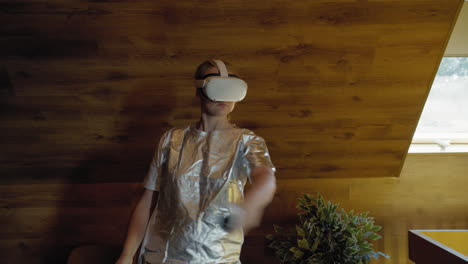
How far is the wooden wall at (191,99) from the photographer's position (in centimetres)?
201

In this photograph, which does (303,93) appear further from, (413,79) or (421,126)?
(421,126)

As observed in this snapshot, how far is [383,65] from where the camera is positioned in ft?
7.18

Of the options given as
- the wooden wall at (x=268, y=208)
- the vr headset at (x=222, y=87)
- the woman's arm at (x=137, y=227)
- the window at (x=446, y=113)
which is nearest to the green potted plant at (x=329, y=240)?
the wooden wall at (x=268, y=208)

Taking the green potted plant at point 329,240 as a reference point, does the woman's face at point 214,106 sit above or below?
above

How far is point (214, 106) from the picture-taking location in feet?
4.96

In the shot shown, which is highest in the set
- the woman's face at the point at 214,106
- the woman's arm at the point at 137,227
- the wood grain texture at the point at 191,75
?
the wood grain texture at the point at 191,75

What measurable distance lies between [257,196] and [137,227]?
0.53 metres

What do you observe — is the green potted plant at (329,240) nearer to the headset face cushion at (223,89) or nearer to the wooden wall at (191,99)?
the wooden wall at (191,99)

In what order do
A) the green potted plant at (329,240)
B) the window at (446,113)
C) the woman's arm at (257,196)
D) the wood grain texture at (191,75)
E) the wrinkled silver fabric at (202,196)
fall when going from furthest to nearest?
the window at (446,113) < the green potted plant at (329,240) < the wood grain texture at (191,75) < the wrinkled silver fabric at (202,196) < the woman's arm at (257,196)

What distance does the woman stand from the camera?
145cm

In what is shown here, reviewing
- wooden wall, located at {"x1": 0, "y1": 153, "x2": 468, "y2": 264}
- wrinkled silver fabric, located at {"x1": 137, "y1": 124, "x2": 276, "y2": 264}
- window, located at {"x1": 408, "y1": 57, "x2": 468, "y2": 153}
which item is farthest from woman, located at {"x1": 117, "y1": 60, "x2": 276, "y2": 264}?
window, located at {"x1": 408, "y1": 57, "x2": 468, "y2": 153}

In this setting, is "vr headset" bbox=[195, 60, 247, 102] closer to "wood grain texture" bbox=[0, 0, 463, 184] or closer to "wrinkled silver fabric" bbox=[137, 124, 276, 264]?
"wrinkled silver fabric" bbox=[137, 124, 276, 264]

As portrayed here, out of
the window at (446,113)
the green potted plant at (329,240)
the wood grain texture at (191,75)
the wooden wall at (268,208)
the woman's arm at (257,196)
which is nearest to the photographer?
the woman's arm at (257,196)

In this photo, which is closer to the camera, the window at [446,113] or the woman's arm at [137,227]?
the woman's arm at [137,227]
